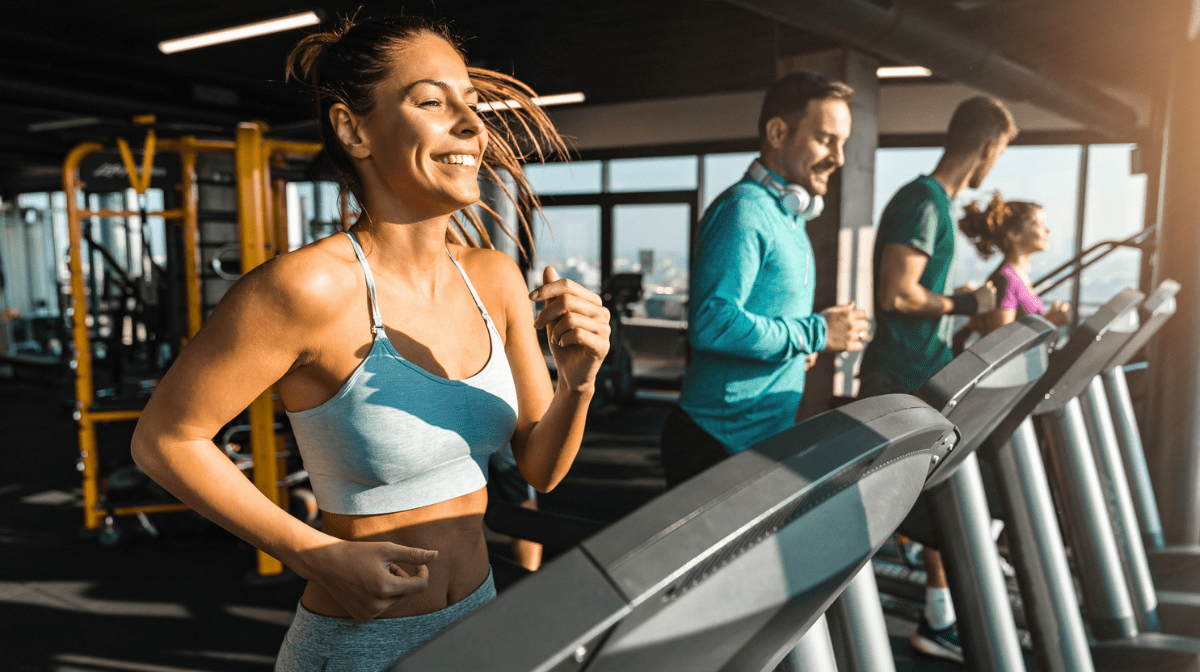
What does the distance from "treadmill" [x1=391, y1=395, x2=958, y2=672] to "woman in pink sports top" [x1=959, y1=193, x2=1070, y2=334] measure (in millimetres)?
2360

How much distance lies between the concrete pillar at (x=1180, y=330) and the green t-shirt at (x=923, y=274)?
83 centimetres

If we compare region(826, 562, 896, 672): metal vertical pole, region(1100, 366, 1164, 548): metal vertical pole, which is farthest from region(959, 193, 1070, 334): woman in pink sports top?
region(826, 562, 896, 672): metal vertical pole

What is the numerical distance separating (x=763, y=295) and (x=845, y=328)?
219 mm

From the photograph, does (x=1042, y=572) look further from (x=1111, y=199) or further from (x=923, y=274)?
(x=1111, y=199)

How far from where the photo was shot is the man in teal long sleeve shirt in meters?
1.51

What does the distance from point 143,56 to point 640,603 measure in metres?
7.41

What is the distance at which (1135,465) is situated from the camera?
234 centimetres

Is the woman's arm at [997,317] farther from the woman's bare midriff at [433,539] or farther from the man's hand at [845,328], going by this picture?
the woman's bare midriff at [433,539]

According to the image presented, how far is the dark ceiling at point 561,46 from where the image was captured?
393 centimetres

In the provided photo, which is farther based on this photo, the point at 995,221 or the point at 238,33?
the point at 238,33

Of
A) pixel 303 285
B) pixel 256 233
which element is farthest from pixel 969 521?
pixel 256 233

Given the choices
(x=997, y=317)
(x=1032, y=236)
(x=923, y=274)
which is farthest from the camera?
(x=1032, y=236)

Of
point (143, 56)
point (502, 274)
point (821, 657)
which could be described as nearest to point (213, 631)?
point (502, 274)

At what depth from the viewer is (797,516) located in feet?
1.29
